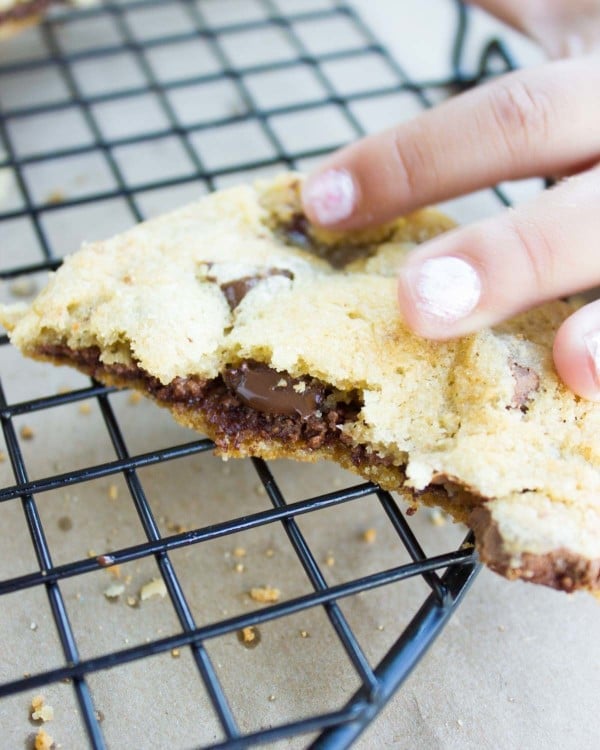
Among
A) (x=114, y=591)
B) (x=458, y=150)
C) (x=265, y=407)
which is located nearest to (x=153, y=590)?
(x=114, y=591)

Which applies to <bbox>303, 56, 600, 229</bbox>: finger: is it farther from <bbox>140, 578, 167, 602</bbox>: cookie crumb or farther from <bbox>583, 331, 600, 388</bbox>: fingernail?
<bbox>140, 578, 167, 602</bbox>: cookie crumb

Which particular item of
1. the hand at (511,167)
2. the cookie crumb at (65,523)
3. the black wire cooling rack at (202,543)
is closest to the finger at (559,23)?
the black wire cooling rack at (202,543)

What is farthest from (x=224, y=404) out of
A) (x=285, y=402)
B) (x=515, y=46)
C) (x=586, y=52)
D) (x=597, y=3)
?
(x=515, y=46)

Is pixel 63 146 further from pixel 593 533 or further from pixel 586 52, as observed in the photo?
pixel 593 533

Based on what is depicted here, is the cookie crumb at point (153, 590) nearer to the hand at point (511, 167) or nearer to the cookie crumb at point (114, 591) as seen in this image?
the cookie crumb at point (114, 591)

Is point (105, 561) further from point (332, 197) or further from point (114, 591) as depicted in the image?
point (332, 197)

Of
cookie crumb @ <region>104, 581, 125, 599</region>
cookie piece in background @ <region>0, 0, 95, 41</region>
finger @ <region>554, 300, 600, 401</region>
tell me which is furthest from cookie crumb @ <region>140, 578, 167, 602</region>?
cookie piece in background @ <region>0, 0, 95, 41</region>
